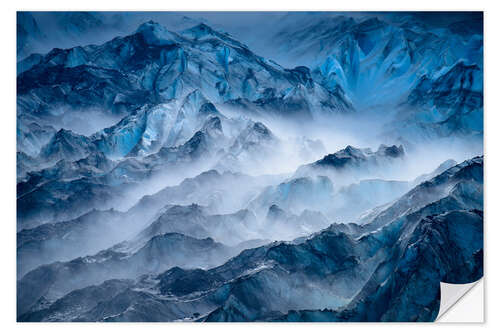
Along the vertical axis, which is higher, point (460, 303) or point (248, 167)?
point (248, 167)

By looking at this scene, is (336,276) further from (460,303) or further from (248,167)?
(248,167)

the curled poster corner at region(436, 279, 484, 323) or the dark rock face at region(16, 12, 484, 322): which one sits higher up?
the dark rock face at region(16, 12, 484, 322)

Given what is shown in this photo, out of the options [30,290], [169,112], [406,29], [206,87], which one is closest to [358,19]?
[406,29]

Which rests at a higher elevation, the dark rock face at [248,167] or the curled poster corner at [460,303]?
the dark rock face at [248,167]

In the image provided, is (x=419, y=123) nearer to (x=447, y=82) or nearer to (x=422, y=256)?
(x=447, y=82)
